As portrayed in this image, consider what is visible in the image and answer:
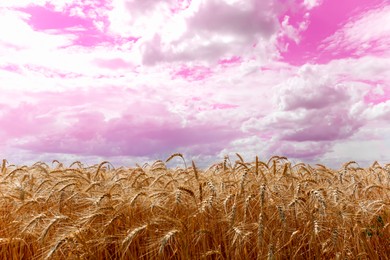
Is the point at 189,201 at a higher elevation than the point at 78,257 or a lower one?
higher

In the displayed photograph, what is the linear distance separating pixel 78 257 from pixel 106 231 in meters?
0.49

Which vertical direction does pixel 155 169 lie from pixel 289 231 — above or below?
above

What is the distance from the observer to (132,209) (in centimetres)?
444

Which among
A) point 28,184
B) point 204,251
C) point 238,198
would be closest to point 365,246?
point 238,198

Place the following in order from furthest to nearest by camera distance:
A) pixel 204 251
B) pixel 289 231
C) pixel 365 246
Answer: pixel 365 246 < pixel 289 231 < pixel 204 251

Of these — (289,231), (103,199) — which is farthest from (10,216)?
(289,231)

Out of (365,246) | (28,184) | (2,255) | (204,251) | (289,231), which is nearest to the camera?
(204,251)

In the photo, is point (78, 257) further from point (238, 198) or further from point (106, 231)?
point (238, 198)

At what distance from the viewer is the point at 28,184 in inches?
249

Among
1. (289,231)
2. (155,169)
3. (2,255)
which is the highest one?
(155,169)

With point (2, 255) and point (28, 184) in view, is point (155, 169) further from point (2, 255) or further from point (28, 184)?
point (2, 255)

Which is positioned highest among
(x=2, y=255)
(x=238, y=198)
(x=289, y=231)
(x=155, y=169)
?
(x=155, y=169)

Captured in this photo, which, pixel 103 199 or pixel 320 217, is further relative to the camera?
pixel 103 199

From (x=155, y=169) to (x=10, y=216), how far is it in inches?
87.9
